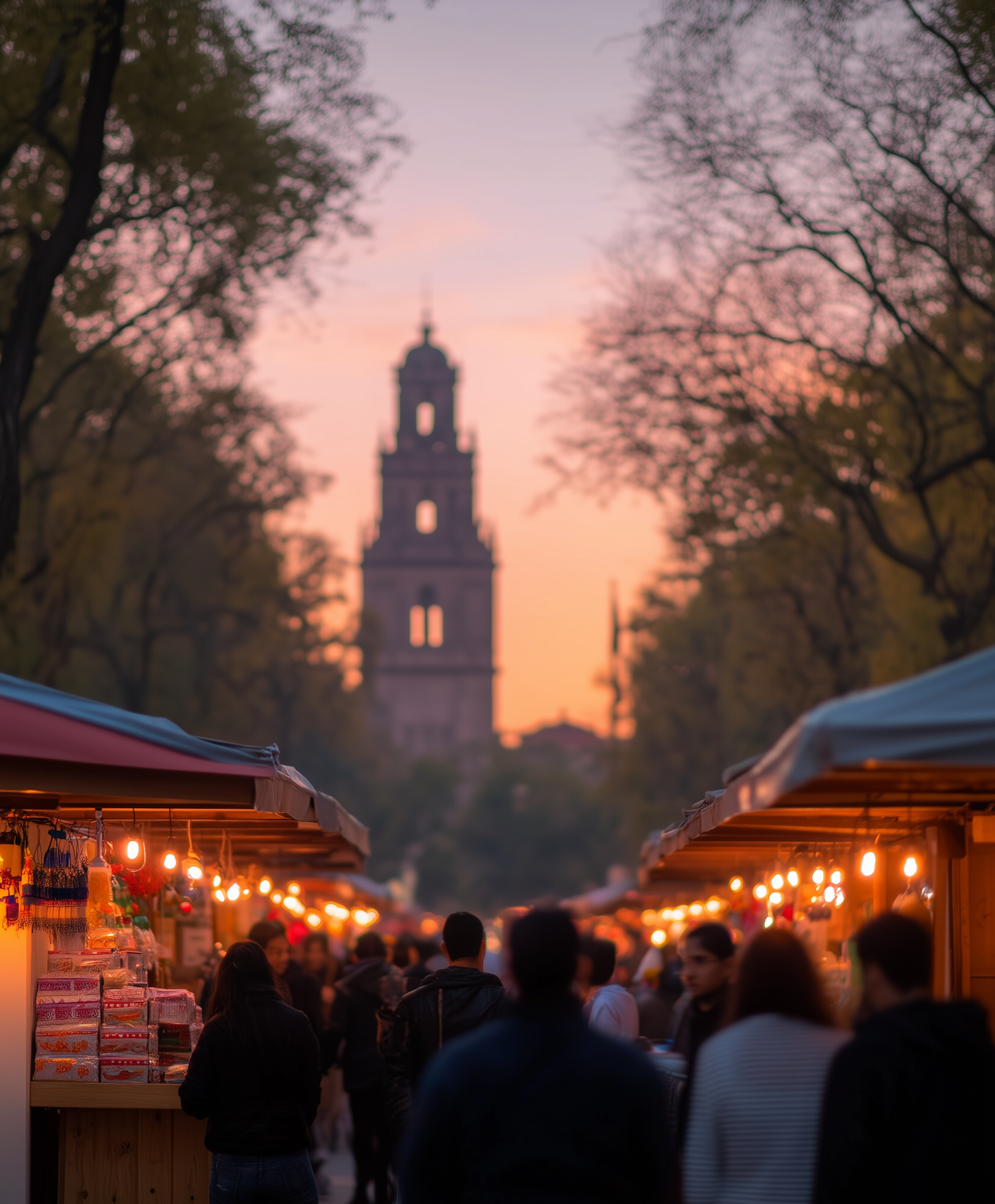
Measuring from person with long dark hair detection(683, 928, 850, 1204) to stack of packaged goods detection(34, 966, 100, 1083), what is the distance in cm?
476

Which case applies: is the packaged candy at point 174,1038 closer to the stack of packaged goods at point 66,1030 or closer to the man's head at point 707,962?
the stack of packaged goods at point 66,1030

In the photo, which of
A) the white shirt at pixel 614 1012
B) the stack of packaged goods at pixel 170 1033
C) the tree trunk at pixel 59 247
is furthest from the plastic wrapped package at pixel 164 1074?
the tree trunk at pixel 59 247

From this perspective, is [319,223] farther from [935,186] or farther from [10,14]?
[935,186]

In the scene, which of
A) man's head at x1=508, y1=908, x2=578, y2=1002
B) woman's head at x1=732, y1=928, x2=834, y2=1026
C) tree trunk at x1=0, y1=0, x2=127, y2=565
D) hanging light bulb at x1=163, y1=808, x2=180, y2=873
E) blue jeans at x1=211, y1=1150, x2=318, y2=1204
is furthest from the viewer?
tree trunk at x1=0, y1=0, x2=127, y2=565

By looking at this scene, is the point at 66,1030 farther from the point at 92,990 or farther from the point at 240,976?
the point at 240,976

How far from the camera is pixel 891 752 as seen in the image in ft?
16.9

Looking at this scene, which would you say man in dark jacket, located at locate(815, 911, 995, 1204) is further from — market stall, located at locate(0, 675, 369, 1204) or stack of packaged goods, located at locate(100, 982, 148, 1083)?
stack of packaged goods, located at locate(100, 982, 148, 1083)

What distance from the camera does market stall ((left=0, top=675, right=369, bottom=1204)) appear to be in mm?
7785

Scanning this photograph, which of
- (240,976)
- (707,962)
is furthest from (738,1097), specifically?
(240,976)

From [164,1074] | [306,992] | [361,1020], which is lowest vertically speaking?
[361,1020]

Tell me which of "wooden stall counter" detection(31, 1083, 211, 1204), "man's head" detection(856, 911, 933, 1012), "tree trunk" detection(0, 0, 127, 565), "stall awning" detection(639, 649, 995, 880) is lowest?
"wooden stall counter" detection(31, 1083, 211, 1204)

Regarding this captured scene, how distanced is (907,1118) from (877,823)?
18.8 ft

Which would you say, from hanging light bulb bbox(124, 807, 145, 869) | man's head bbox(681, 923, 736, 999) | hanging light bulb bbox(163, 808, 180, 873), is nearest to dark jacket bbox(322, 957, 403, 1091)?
hanging light bulb bbox(163, 808, 180, 873)

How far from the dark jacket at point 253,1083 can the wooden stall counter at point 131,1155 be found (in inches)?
55.5
